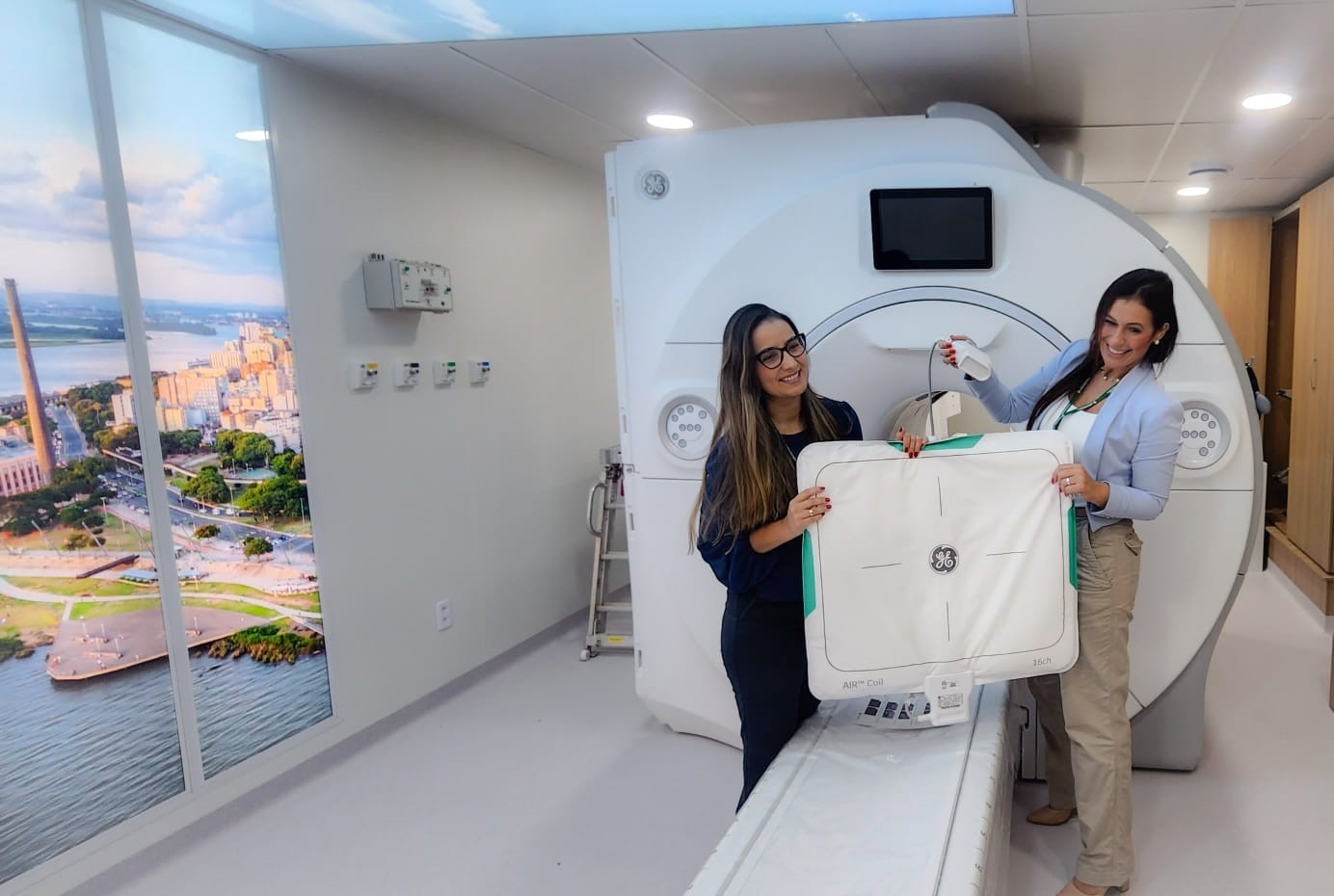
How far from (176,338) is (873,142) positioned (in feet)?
6.03

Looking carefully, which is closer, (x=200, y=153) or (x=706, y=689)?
(x=200, y=153)

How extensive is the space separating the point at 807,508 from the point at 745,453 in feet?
0.51

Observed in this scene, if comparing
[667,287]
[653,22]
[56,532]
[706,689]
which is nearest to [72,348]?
[56,532]

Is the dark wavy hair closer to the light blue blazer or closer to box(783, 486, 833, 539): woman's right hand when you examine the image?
the light blue blazer

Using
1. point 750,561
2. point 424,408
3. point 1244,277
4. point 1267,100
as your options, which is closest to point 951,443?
point 750,561

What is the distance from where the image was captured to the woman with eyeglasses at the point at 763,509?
1.59 meters

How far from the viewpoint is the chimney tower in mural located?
184 centimetres

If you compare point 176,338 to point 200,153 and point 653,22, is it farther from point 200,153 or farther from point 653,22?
point 653,22

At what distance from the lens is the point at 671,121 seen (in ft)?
9.96

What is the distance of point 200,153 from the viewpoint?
7.29 feet

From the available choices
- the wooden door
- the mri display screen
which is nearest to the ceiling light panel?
the mri display screen

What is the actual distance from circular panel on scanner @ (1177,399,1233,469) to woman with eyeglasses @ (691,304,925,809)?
0.90 meters

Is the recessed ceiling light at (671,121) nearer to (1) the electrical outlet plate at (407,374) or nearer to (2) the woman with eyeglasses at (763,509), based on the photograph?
(1) the electrical outlet plate at (407,374)

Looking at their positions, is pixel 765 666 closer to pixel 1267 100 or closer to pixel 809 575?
pixel 809 575
